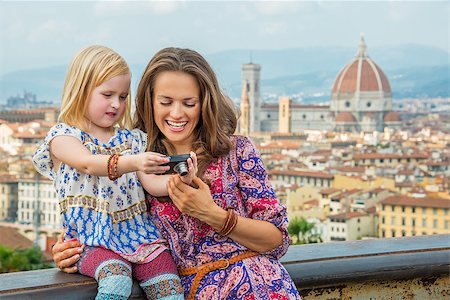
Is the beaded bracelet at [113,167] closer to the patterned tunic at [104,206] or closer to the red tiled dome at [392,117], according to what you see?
the patterned tunic at [104,206]

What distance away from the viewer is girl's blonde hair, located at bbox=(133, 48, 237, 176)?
2.69 feet

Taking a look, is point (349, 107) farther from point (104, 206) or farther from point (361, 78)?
point (104, 206)

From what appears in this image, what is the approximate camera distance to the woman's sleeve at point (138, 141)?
2.70ft

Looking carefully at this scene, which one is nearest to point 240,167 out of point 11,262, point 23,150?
point 11,262

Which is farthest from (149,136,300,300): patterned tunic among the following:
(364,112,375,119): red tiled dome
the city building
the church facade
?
(364,112,375,119): red tiled dome

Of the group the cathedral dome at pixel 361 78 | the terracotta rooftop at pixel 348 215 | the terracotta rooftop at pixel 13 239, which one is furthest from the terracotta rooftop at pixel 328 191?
the cathedral dome at pixel 361 78

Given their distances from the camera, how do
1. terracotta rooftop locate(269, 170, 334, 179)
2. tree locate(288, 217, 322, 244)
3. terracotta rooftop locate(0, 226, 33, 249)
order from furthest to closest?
terracotta rooftop locate(269, 170, 334, 179) → terracotta rooftop locate(0, 226, 33, 249) → tree locate(288, 217, 322, 244)

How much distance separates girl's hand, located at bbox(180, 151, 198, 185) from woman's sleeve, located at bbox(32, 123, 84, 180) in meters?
0.11

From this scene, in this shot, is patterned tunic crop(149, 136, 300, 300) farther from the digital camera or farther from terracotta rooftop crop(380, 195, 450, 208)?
terracotta rooftop crop(380, 195, 450, 208)

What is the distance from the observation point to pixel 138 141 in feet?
2.73

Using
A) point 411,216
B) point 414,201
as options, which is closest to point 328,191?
point 414,201

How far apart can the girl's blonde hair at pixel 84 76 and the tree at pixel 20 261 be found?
36.8 feet

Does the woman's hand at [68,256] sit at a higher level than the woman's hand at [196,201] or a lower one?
lower

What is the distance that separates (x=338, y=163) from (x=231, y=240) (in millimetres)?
27895
